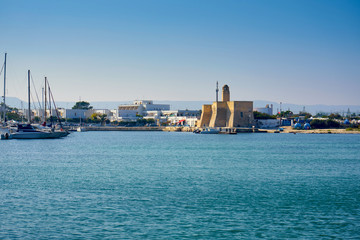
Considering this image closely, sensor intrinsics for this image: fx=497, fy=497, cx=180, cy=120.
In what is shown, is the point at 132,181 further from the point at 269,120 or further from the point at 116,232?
the point at 269,120

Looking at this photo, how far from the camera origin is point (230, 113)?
79.2 meters

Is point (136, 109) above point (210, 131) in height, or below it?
above

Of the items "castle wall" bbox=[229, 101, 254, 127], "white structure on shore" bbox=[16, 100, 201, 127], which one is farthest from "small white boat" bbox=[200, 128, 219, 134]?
"white structure on shore" bbox=[16, 100, 201, 127]

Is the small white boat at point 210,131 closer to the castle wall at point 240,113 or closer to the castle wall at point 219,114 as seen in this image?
the castle wall at point 219,114

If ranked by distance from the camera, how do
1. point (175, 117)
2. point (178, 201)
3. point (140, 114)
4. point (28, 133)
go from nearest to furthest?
point (178, 201), point (28, 133), point (175, 117), point (140, 114)

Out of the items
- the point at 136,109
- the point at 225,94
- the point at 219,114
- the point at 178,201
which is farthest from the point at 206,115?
the point at 178,201

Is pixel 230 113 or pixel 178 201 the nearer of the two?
pixel 178 201

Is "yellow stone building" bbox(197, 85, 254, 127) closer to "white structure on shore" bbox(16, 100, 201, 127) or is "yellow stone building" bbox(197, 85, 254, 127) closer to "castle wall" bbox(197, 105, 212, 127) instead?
"castle wall" bbox(197, 105, 212, 127)

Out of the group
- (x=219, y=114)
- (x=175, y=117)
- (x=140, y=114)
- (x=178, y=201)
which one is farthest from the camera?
(x=140, y=114)

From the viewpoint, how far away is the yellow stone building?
78688 mm

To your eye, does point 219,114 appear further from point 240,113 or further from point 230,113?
point 240,113

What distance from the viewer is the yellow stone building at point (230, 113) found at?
258 ft

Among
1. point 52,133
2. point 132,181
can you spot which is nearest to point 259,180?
point 132,181

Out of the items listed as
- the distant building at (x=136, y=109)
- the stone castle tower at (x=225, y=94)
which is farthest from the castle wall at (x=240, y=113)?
the distant building at (x=136, y=109)
